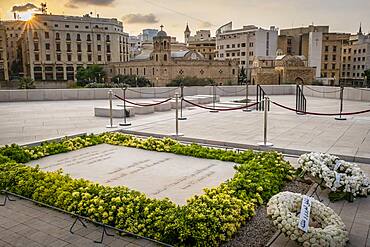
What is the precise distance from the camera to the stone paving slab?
4.32m

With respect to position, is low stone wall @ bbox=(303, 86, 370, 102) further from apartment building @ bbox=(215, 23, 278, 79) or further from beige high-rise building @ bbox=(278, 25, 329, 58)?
beige high-rise building @ bbox=(278, 25, 329, 58)

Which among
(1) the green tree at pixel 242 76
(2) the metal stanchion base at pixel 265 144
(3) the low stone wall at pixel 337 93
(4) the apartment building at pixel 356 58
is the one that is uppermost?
(4) the apartment building at pixel 356 58

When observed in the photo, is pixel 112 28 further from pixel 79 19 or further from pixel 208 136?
pixel 208 136

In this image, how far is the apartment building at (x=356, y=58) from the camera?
78.1 metres

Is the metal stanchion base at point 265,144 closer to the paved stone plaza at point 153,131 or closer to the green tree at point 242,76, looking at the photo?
the paved stone plaza at point 153,131

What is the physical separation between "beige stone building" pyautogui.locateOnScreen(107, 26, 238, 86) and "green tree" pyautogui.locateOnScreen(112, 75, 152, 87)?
2.51 metres

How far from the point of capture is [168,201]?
506 centimetres

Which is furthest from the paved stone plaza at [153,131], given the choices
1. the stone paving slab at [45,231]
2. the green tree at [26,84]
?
the green tree at [26,84]

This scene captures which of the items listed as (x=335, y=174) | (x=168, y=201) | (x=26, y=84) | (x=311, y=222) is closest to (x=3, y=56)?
(x=26, y=84)

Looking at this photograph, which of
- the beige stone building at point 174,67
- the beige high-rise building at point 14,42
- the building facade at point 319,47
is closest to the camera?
the beige stone building at point 174,67

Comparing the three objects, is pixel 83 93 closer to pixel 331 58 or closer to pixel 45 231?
pixel 45 231

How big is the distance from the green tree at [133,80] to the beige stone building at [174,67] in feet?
8.23

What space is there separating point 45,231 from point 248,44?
260ft

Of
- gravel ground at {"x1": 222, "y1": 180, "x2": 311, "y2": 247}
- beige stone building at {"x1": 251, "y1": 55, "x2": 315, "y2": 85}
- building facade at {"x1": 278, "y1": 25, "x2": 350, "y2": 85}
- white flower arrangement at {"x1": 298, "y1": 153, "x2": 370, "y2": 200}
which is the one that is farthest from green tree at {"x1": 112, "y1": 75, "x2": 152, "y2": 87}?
gravel ground at {"x1": 222, "y1": 180, "x2": 311, "y2": 247}
